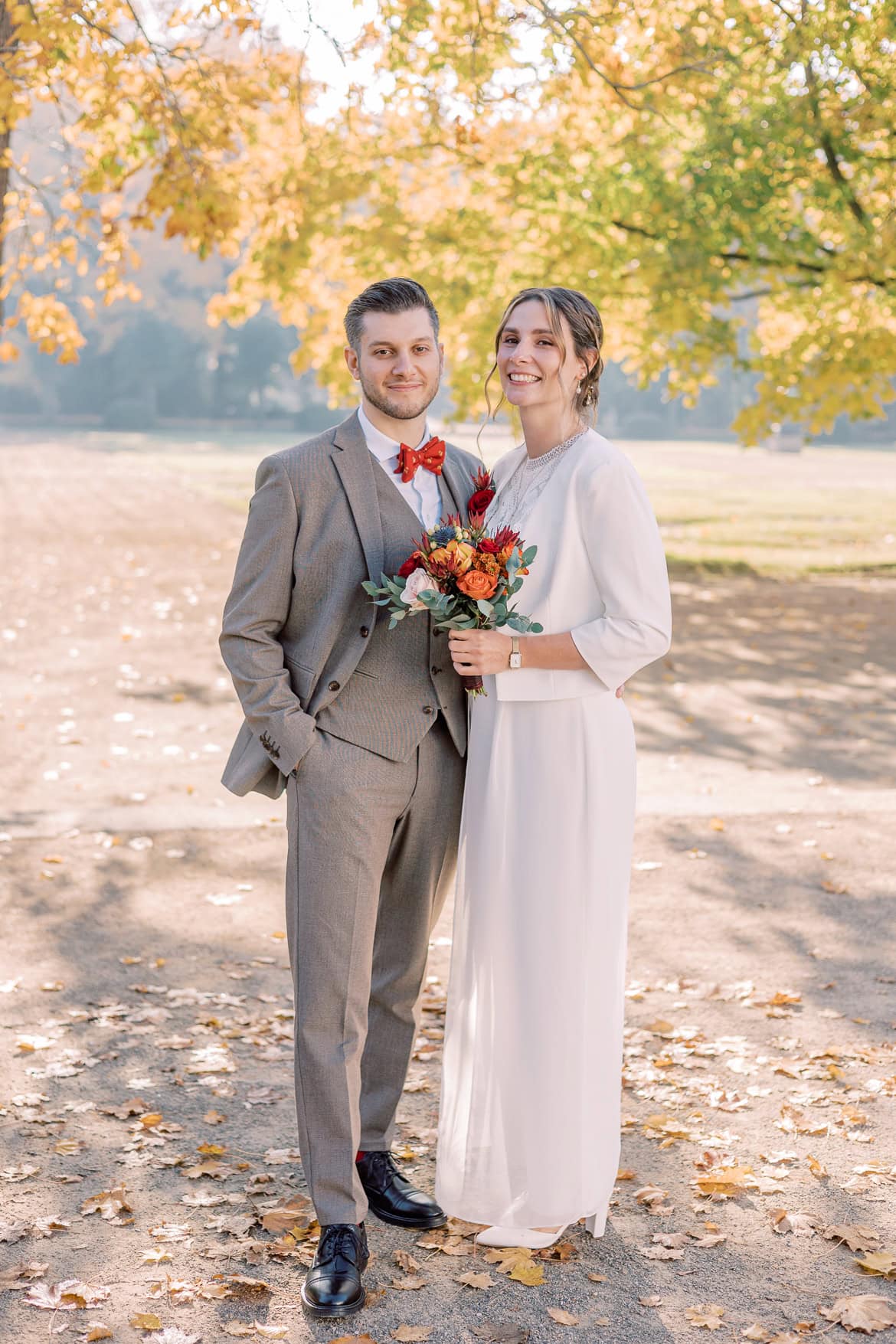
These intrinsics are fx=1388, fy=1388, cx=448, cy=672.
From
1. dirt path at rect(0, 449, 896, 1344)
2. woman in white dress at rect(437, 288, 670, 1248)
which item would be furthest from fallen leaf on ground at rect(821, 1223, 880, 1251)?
A: woman in white dress at rect(437, 288, 670, 1248)

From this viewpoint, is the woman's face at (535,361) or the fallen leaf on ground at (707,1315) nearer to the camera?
the fallen leaf on ground at (707,1315)

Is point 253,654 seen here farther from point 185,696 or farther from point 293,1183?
point 185,696

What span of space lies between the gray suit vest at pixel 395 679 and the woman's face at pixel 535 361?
37 centimetres

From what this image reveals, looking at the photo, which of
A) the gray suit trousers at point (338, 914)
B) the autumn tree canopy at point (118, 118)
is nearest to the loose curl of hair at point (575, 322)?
the gray suit trousers at point (338, 914)

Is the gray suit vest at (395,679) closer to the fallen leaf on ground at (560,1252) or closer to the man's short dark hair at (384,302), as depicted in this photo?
the man's short dark hair at (384,302)

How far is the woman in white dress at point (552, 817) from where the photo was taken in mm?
3350

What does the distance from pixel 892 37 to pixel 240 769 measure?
39.8ft

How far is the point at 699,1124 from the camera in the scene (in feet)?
14.0

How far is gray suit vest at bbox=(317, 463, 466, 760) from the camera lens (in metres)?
3.34

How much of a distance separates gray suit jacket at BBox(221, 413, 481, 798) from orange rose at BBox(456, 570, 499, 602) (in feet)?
1.08

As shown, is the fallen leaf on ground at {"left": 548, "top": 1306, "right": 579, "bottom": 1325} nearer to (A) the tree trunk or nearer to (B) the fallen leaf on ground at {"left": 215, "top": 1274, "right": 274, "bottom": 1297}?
(B) the fallen leaf on ground at {"left": 215, "top": 1274, "right": 274, "bottom": 1297}

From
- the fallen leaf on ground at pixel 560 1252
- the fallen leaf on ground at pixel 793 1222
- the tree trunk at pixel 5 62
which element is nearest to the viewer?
the fallen leaf on ground at pixel 560 1252

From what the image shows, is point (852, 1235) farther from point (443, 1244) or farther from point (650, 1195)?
point (443, 1244)

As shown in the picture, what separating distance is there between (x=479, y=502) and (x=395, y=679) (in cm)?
50
